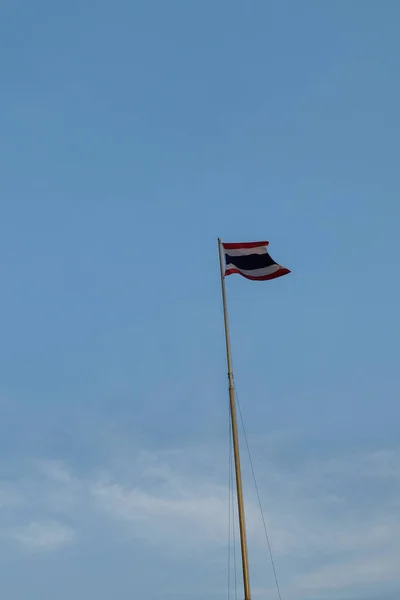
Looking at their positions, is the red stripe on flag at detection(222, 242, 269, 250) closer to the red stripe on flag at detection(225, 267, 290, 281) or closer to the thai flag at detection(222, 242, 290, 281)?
the thai flag at detection(222, 242, 290, 281)

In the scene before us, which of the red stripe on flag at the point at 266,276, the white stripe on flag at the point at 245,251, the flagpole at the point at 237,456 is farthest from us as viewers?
the white stripe on flag at the point at 245,251

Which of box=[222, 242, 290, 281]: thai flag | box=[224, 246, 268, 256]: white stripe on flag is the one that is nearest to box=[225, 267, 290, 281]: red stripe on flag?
box=[222, 242, 290, 281]: thai flag

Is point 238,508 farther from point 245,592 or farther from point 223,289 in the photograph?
point 223,289

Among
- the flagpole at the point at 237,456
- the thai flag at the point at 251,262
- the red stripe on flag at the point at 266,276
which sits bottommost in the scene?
the flagpole at the point at 237,456

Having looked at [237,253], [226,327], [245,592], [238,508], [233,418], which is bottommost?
[245,592]

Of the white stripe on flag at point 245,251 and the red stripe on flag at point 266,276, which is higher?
the white stripe on flag at point 245,251

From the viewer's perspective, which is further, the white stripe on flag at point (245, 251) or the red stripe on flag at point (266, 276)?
the white stripe on flag at point (245, 251)

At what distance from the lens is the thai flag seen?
185 feet

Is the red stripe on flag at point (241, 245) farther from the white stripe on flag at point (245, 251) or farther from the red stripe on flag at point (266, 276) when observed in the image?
the red stripe on flag at point (266, 276)

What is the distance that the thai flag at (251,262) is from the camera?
56.3 meters

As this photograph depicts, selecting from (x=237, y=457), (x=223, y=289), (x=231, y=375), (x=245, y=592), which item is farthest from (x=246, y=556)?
(x=223, y=289)

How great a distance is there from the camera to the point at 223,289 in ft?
183

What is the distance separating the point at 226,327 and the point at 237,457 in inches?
271

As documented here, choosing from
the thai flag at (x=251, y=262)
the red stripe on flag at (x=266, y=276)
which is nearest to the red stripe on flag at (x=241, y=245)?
the thai flag at (x=251, y=262)
